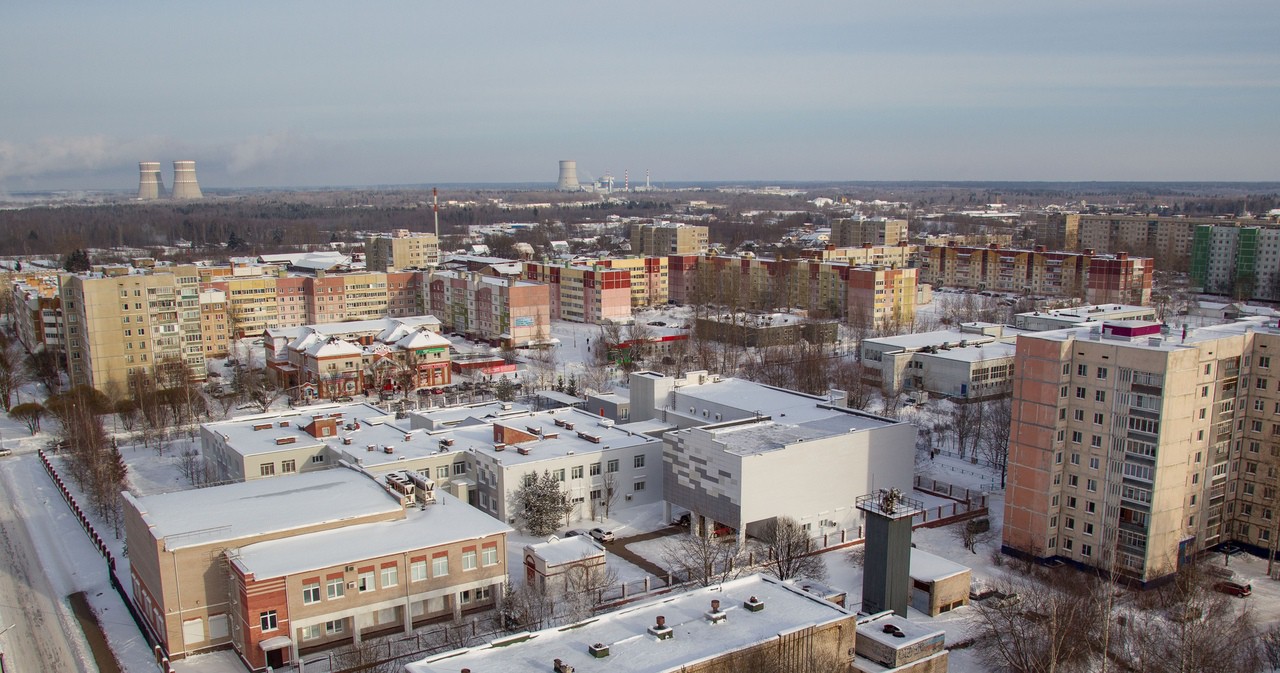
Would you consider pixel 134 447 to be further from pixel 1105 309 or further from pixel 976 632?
pixel 1105 309

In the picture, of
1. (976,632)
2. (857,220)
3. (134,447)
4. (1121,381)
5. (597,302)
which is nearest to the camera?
(976,632)

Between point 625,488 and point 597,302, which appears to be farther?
point 597,302

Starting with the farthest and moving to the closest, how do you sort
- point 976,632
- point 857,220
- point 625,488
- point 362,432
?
point 857,220
point 362,432
point 625,488
point 976,632

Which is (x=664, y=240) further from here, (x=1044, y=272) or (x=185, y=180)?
(x=185, y=180)

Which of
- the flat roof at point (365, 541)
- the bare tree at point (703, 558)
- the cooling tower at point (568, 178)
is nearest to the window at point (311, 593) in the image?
the flat roof at point (365, 541)

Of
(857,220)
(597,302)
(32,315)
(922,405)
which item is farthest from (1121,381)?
(857,220)

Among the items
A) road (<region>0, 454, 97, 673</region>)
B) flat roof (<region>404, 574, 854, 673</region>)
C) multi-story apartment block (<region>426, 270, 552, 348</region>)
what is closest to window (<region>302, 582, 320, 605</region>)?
road (<region>0, 454, 97, 673</region>)

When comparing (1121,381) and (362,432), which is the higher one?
(1121,381)
